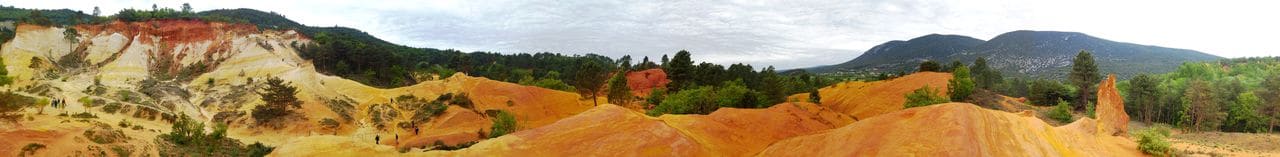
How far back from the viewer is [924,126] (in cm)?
2598

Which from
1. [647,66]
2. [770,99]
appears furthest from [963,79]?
[647,66]

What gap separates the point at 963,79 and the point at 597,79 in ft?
124

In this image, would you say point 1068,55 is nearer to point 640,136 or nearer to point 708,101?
point 708,101

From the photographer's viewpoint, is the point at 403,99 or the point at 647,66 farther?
the point at 647,66

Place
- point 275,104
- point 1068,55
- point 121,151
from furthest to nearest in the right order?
point 1068,55
point 275,104
point 121,151

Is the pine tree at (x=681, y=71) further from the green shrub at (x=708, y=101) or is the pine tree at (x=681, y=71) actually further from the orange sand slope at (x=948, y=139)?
the orange sand slope at (x=948, y=139)

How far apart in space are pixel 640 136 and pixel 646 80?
75.4 metres

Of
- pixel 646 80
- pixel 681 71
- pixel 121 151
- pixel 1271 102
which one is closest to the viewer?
pixel 121 151

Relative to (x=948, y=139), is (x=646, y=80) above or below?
above

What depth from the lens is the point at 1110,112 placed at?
39.5 m

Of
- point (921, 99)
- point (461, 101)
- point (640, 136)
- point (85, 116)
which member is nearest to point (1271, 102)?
point (921, 99)

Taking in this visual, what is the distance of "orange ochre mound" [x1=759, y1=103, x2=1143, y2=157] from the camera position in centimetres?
2333

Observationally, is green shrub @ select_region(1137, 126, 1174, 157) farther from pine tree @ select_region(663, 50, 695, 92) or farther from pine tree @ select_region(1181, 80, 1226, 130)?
pine tree @ select_region(663, 50, 695, 92)

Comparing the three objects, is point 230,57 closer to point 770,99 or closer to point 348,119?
point 348,119
